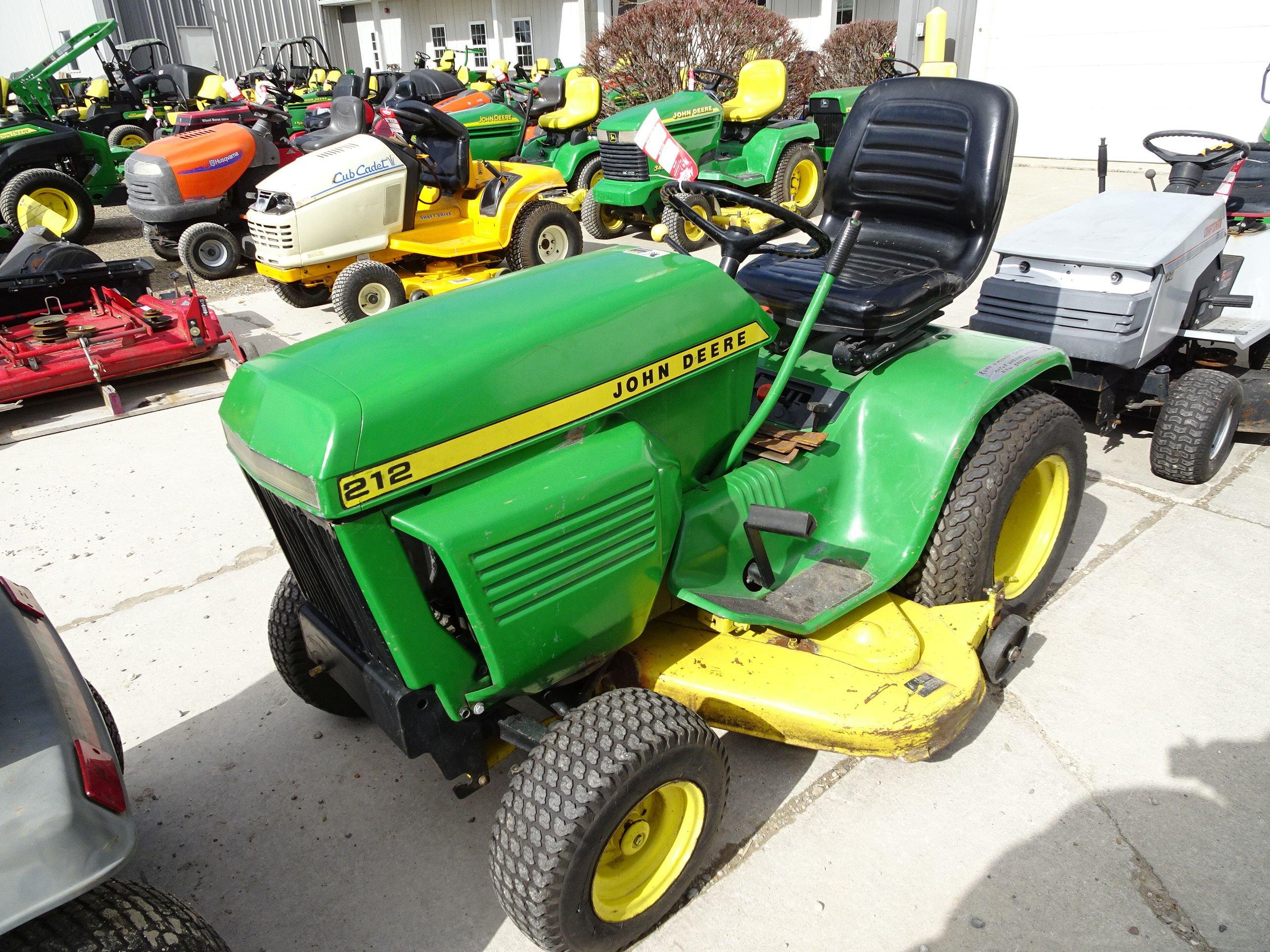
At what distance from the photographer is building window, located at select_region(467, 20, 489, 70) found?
21156 millimetres

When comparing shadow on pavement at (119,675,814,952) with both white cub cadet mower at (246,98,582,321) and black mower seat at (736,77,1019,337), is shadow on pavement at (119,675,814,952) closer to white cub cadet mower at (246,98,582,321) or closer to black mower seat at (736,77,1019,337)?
black mower seat at (736,77,1019,337)

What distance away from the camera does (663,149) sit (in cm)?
316

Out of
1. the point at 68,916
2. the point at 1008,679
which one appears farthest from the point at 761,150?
the point at 68,916

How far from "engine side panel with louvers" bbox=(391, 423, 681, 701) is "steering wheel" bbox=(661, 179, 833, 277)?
0.73 metres

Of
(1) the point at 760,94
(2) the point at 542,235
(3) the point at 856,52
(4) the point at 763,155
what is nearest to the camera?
(2) the point at 542,235

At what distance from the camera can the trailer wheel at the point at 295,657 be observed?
2467 millimetres

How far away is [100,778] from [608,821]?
93cm

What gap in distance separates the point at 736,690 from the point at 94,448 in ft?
13.1

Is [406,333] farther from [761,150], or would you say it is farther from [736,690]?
[761,150]

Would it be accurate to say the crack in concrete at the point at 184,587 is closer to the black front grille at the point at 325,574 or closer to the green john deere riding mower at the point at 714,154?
the black front grille at the point at 325,574

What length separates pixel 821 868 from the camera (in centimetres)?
214

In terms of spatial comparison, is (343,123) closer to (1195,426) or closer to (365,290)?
(365,290)

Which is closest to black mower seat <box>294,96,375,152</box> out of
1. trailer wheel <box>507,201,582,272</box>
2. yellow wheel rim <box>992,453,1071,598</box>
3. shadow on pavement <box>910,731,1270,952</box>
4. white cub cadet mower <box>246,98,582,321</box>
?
white cub cadet mower <box>246,98,582,321</box>

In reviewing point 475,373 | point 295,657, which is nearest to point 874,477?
point 475,373
